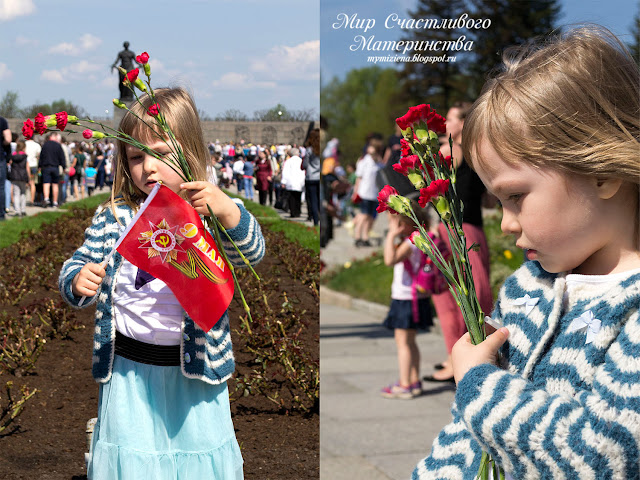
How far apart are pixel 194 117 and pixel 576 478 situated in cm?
162

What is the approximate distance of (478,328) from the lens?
1483 mm

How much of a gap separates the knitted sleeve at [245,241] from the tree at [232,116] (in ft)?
2.54

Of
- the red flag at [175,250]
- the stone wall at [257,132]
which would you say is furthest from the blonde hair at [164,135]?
the stone wall at [257,132]

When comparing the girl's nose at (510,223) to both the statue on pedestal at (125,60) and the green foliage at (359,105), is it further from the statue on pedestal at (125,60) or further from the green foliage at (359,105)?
the green foliage at (359,105)

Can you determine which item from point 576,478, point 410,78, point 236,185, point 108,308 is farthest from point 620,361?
point 410,78

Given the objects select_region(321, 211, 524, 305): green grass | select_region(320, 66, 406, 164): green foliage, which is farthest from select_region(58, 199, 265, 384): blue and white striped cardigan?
select_region(320, 66, 406, 164): green foliage

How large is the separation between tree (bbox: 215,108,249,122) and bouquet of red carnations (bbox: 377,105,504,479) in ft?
5.45

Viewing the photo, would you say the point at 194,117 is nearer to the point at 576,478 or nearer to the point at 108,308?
the point at 108,308

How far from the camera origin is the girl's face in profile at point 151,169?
2350 millimetres

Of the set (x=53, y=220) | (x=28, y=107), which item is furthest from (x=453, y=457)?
(x=53, y=220)

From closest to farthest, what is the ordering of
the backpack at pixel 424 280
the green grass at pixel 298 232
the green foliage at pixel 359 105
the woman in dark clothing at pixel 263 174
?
1. the woman in dark clothing at pixel 263 174
2. the green grass at pixel 298 232
3. the backpack at pixel 424 280
4. the green foliage at pixel 359 105

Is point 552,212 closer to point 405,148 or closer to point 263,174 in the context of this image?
point 405,148

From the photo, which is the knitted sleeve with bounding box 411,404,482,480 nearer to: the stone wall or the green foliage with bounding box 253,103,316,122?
the stone wall

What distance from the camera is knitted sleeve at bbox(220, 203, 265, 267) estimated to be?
2.34m
